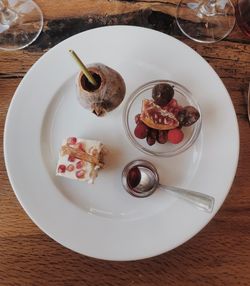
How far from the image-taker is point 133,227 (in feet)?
2.93

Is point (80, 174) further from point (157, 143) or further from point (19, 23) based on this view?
point (19, 23)

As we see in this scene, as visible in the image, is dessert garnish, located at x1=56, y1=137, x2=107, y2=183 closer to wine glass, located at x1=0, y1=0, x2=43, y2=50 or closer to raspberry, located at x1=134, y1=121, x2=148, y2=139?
raspberry, located at x1=134, y1=121, x2=148, y2=139

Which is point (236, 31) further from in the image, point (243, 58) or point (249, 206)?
point (249, 206)

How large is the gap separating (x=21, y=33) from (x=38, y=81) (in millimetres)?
150

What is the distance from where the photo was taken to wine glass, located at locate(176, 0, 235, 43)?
1.01 m

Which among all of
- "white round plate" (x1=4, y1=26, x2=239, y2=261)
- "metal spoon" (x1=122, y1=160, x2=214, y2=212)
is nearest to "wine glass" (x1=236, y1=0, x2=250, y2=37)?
"white round plate" (x1=4, y1=26, x2=239, y2=261)

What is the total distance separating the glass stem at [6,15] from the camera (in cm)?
101

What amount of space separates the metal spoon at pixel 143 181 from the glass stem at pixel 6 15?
44 centimetres

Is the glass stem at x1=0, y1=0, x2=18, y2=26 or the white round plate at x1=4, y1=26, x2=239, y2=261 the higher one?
the glass stem at x1=0, y1=0, x2=18, y2=26

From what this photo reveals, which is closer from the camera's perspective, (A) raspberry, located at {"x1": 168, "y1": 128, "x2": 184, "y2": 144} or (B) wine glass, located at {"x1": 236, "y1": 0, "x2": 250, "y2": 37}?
(A) raspberry, located at {"x1": 168, "y1": 128, "x2": 184, "y2": 144}

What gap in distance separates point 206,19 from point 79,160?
444 millimetres

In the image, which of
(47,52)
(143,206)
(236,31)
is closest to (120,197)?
(143,206)

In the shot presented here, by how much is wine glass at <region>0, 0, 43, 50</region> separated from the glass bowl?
10.9 inches

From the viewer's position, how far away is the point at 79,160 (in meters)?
0.90
